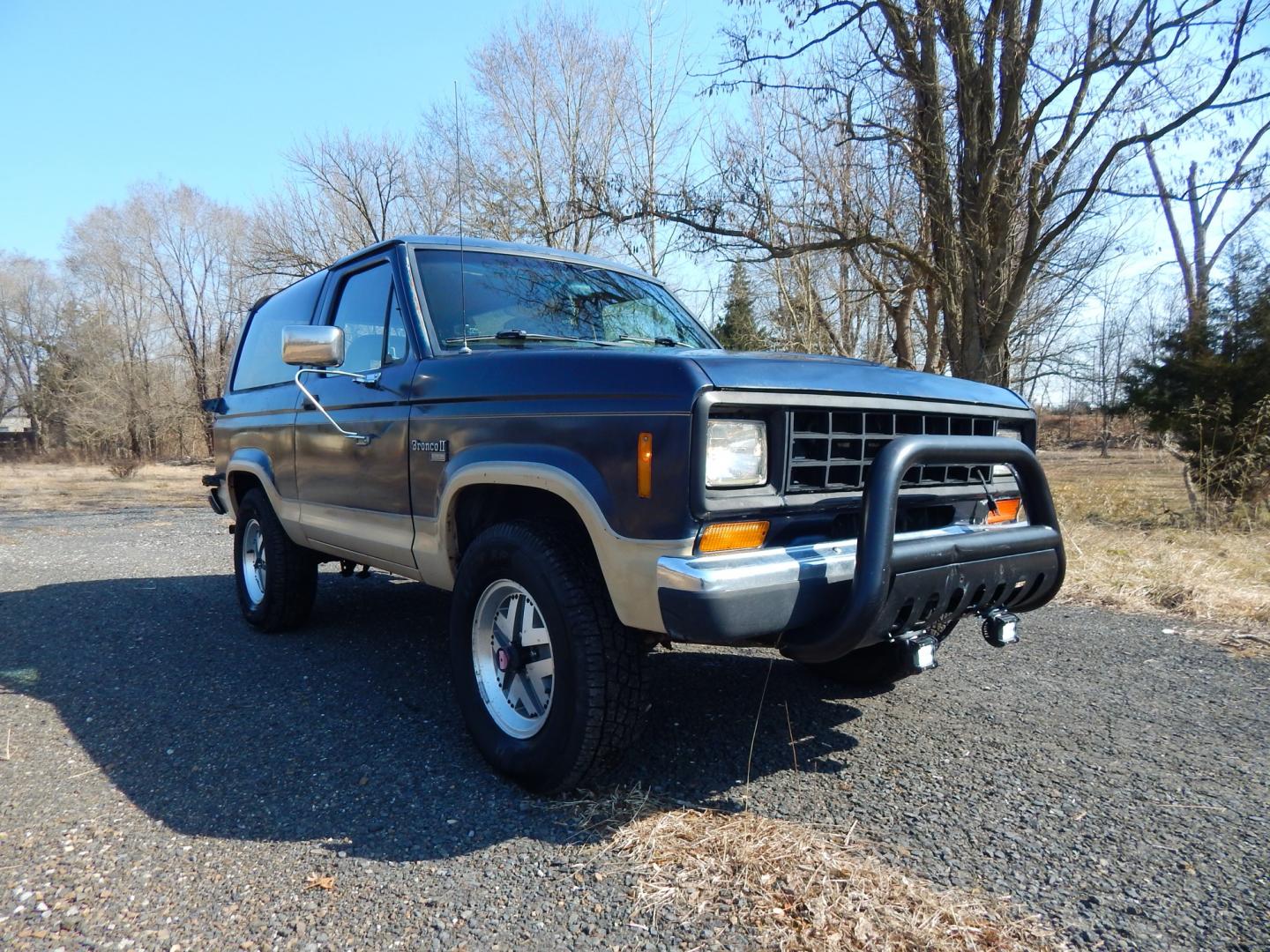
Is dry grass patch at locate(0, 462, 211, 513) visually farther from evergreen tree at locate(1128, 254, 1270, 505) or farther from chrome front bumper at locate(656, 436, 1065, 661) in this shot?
evergreen tree at locate(1128, 254, 1270, 505)

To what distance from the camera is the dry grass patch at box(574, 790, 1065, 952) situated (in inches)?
74.4

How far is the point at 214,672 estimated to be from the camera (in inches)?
158

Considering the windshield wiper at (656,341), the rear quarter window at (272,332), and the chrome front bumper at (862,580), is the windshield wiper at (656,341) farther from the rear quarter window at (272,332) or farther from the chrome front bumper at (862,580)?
the rear quarter window at (272,332)

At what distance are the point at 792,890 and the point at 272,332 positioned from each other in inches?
175

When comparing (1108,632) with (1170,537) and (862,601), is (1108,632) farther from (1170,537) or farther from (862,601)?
(1170,537)

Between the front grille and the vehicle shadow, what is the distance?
110 cm

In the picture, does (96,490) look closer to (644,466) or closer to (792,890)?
(644,466)

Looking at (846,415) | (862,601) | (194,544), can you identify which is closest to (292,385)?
(846,415)

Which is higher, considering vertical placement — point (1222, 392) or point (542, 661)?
point (1222, 392)

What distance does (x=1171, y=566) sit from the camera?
6.11 m

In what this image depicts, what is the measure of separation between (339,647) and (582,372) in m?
2.80

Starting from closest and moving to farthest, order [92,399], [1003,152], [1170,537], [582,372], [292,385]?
1. [582,372]
2. [292,385]
3. [1170,537]
4. [1003,152]
5. [92,399]

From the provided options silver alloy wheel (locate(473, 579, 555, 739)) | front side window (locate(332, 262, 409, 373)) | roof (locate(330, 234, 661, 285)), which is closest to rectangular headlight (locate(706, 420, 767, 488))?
silver alloy wheel (locate(473, 579, 555, 739))

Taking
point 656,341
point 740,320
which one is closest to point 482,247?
point 656,341
